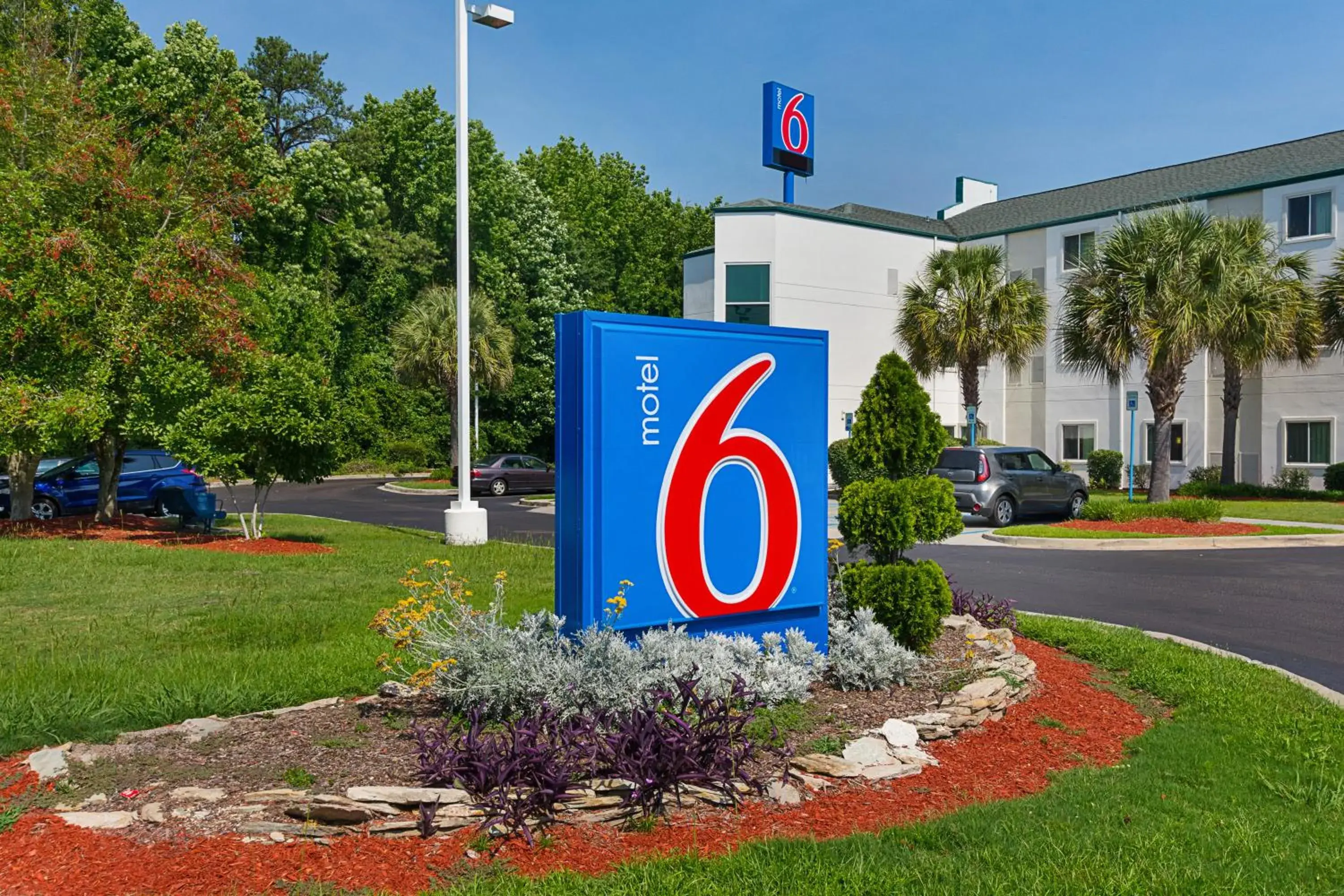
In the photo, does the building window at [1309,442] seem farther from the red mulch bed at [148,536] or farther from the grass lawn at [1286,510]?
the red mulch bed at [148,536]

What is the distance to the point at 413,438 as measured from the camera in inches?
1854

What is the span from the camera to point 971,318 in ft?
98.6

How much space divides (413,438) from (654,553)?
42.7 metres

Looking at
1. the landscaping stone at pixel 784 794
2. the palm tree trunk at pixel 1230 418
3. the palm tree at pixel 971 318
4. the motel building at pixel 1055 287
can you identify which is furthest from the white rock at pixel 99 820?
the palm tree trunk at pixel 1230 418

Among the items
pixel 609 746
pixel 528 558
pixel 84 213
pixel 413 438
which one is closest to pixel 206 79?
pixel 413 438

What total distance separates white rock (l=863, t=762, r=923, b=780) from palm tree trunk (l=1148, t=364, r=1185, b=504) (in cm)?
1983

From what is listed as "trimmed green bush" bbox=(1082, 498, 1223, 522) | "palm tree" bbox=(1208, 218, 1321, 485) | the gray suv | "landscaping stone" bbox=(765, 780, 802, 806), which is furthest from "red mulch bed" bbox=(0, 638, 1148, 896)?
"palm tree" bbox=(1208, 218, 1321, 485)

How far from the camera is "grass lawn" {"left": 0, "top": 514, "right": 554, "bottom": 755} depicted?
595 centimetres

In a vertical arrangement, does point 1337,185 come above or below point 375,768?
above

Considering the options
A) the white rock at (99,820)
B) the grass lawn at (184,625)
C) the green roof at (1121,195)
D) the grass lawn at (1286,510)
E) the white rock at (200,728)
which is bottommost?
the white rock at (99,820)

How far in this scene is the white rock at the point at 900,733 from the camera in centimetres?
541

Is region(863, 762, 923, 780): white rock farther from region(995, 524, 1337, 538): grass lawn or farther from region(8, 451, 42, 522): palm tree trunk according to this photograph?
region(8, 451, 42, 522): palm tree trunk

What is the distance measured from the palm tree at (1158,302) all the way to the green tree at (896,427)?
55.3 feet

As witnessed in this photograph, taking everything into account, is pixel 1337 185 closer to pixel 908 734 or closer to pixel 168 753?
pixel 908 734
